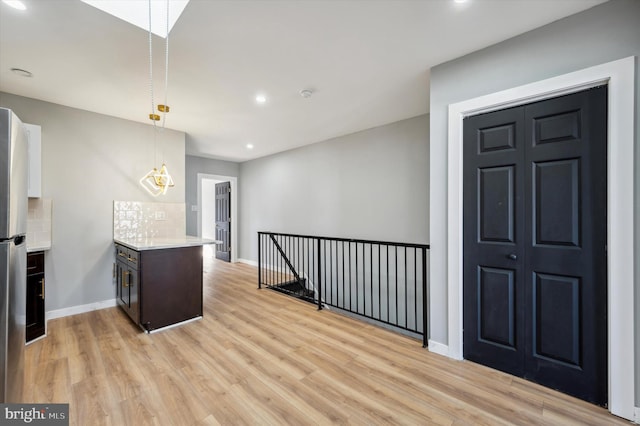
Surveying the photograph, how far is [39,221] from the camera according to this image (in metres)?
3.20

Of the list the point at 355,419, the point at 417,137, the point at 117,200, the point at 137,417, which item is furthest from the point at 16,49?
the point at 417,137

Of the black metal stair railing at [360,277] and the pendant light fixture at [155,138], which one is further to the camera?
the black metal stair railing at [360,277]

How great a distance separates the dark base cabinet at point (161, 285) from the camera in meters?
2.81

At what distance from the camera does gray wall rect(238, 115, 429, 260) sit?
3.90 m

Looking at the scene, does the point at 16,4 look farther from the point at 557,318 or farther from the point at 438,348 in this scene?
the point at 557,318

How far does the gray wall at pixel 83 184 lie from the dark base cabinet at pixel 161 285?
69cm

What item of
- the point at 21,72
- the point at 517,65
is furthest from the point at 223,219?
the point at 517,65

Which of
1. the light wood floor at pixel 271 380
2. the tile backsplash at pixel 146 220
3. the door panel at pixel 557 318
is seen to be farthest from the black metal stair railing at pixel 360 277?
the tile backsplash at pixel 146 220

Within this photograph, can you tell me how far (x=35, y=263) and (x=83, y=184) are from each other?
121 cm

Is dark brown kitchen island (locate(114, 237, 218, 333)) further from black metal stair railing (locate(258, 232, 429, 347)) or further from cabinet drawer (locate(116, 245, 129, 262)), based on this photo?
black metal stair railing (locate(258, 232, 429, 347))

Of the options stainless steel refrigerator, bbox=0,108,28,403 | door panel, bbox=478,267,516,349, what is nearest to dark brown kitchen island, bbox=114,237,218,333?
stainless steel refrigerator, bbox=0,108,28,403

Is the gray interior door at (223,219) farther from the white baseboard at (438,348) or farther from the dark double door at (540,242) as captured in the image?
the dark double door at (540,242)

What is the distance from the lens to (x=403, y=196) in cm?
403

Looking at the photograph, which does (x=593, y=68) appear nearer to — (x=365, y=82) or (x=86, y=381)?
(x=365, y=82)
